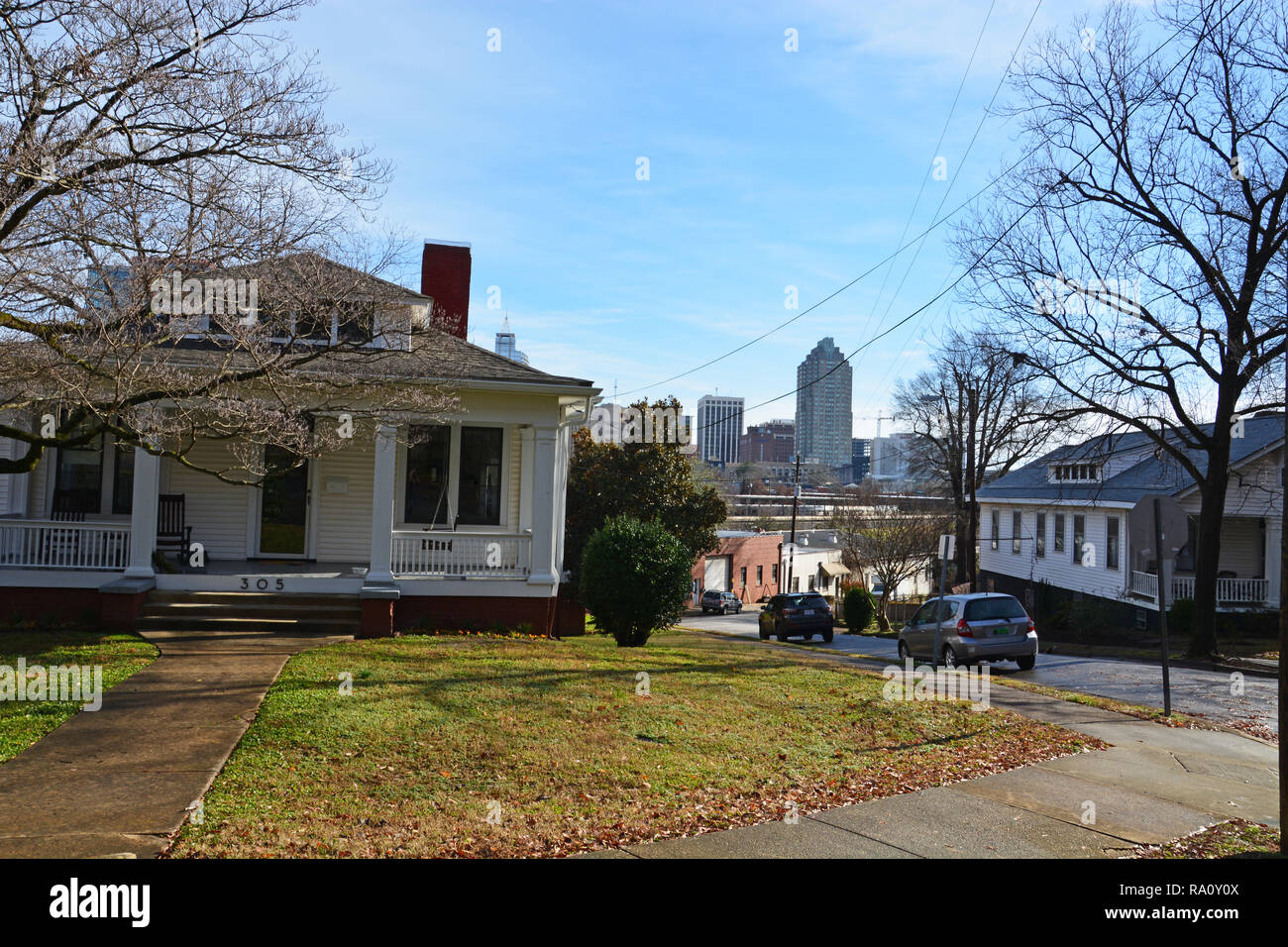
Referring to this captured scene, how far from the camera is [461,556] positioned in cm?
1538

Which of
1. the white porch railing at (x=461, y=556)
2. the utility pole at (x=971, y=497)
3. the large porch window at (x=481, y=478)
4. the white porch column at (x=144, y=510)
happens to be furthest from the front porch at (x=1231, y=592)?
the white porch column at (x=144, y=510)

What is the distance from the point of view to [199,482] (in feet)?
54.2

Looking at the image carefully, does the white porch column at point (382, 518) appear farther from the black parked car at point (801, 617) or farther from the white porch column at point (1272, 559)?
the white porch column at point (1272, 559)

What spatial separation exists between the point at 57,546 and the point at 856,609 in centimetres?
3100

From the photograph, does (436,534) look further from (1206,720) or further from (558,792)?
(1206,720)

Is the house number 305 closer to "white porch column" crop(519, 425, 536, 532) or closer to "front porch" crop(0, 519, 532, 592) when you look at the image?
"front porch" crop(0, 519, 532, 592)

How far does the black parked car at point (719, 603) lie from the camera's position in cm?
5381

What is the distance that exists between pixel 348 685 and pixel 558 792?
3.76 meters

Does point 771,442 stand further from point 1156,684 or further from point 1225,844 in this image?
point 1225,844

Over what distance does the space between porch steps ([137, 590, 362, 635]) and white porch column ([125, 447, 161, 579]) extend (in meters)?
0.64

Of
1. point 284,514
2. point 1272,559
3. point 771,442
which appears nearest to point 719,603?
point 1272,559

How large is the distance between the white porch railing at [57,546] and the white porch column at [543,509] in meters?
6.32

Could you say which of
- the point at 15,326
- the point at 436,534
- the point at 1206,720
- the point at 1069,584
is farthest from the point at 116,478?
the point at 1069,584

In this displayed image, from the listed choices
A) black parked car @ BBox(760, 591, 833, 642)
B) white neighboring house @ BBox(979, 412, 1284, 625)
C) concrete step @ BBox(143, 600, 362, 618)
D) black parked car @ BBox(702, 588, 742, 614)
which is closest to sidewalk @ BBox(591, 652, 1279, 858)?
concrete step @ BBox(143, 600, 362, 618)
